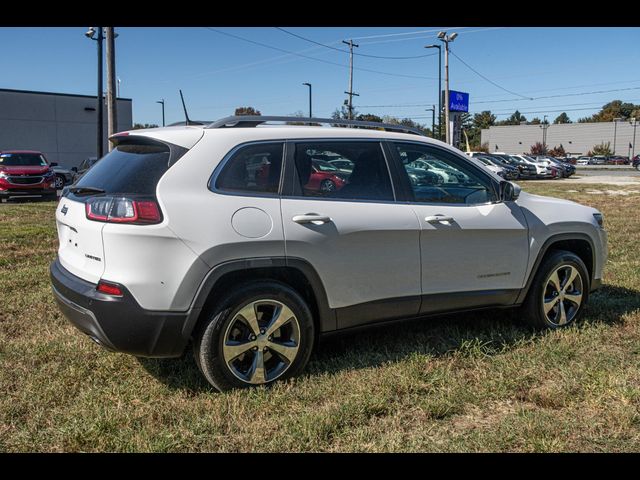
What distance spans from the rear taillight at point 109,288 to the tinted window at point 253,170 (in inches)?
33.2

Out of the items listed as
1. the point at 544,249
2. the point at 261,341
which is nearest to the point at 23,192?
the point at 261,341

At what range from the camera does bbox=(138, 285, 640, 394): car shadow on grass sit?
13.5 ft

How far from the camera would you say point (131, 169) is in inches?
145

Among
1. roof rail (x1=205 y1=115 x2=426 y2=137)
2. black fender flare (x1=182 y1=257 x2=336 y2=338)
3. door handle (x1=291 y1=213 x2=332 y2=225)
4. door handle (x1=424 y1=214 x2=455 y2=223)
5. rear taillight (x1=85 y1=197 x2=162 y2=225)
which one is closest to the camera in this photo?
rear taillight (x1=85 y1=197 x2=162 y2=225)

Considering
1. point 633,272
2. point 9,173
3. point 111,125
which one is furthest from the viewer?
point 9,173

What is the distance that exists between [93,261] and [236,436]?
1.36m

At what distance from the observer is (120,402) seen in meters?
3.58

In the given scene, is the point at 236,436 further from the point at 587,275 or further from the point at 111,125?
the point at 111,125

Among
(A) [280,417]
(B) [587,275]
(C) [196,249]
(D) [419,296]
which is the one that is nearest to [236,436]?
(A) [280,417]

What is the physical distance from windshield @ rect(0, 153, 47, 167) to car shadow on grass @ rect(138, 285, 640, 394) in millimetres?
16702

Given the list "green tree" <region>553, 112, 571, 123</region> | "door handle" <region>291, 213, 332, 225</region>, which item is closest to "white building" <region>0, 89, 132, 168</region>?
"door handle" <region>291, 213, 332, 225</region>

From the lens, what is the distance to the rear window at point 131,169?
3.54 m

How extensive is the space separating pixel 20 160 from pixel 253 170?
17.7 m

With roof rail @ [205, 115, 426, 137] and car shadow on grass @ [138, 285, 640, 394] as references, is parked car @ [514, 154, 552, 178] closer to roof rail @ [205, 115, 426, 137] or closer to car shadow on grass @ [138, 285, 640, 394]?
car shadow on grass @ [138, 285, 640, 394]
